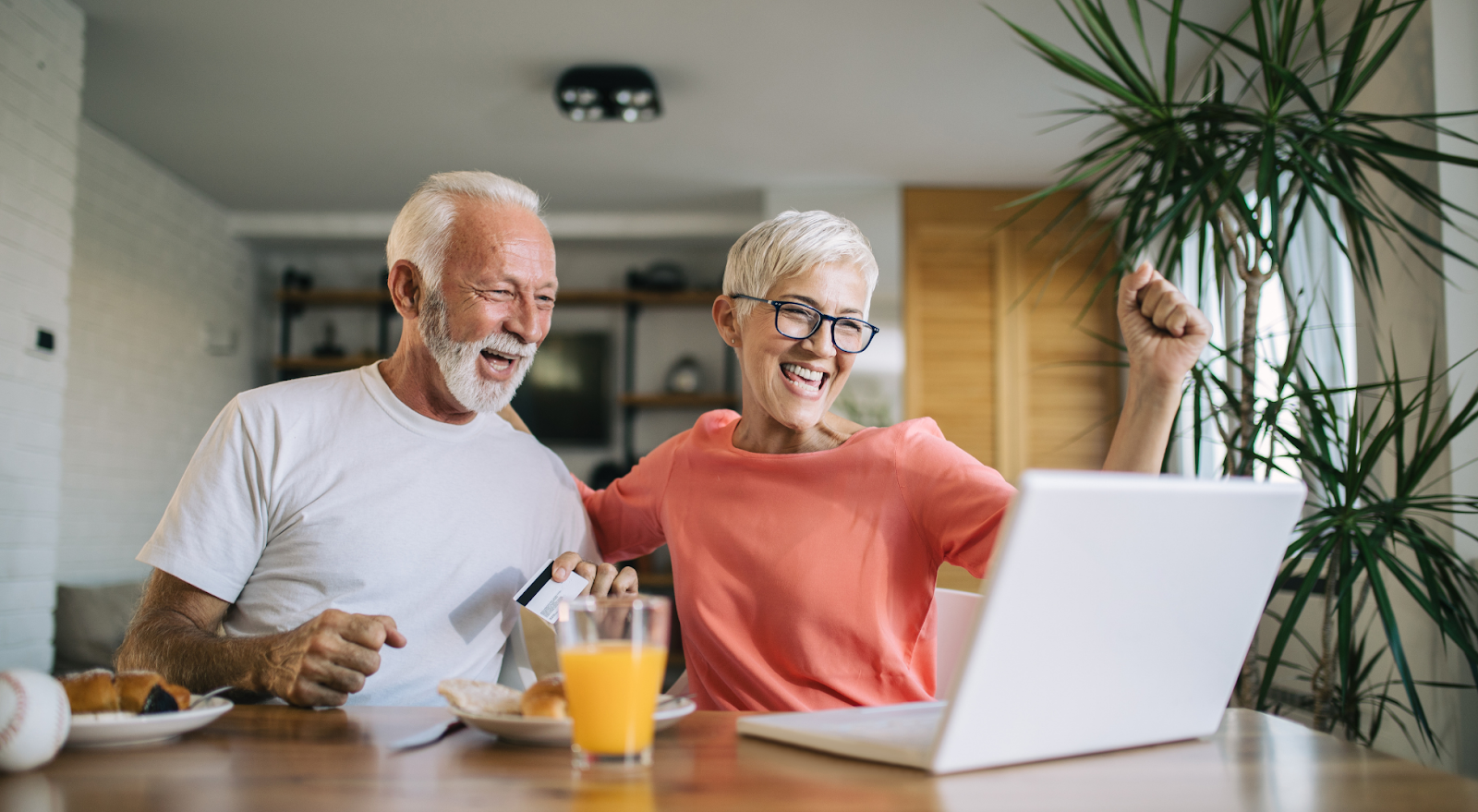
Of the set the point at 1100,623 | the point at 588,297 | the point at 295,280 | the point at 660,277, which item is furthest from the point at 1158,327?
the point at 295,280

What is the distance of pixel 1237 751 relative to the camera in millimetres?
752

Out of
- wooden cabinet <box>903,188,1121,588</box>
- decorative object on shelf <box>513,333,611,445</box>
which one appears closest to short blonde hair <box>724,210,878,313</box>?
wooden cabinet <box>903,188,1121,588</box>

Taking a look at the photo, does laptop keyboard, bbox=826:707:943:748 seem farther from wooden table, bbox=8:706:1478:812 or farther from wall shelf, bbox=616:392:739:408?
wall shelf, bbox=616:392:739:408

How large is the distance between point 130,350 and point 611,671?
519 cm

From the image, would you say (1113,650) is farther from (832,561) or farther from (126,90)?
(126,90)

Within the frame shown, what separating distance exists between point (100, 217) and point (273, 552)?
409 centimetres

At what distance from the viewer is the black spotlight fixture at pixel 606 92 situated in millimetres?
3754

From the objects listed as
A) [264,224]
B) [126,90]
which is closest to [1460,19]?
[126,90]

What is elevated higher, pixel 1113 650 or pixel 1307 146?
pixel 1307 146

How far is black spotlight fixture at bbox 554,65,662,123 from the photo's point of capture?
3754mm

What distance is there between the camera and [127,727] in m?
0.75

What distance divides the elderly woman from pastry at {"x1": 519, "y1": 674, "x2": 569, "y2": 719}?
509mm

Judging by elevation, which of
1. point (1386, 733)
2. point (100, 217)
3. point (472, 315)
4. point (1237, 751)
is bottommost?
point (1386, 733)

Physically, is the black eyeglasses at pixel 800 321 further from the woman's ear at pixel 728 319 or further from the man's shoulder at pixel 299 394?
the man's shoulder at pixel 299 394
